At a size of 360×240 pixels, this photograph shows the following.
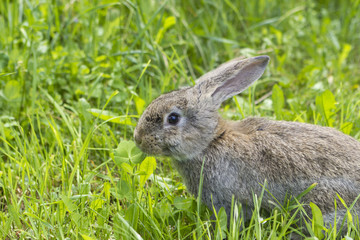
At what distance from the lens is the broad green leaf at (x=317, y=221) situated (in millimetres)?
3393

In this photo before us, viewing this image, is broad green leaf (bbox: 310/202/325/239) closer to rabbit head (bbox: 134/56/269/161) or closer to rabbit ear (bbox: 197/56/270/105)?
rabbit head (bbox: 134/56/269/161)

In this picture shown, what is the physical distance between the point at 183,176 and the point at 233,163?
16.0 inches

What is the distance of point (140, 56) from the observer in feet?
17.3

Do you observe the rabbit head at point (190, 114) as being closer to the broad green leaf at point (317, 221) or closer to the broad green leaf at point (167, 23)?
the broad green leaf at point (317, 221)

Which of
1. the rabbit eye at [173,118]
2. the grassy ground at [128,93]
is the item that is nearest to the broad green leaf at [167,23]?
the grassy ground at [128,93]

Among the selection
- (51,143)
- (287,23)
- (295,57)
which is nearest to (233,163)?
(51,143)

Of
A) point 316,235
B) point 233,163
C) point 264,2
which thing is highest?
point 264,2

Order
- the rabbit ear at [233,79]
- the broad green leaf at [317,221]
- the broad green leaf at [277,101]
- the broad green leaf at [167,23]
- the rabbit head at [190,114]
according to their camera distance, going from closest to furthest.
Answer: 1. the broad green leaf at [317,221]
2. the rabbit head at [190,114]
3. the rabbit ear at [233,79]
4. the broad green leaf at [277,101]
5. the broad green leaf at [167,23]

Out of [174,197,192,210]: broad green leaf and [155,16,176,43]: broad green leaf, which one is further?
[155,16,176,43]: broad green leaf

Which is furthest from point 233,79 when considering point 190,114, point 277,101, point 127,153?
point 127,153

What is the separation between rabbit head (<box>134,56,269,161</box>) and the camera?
12.6 feet

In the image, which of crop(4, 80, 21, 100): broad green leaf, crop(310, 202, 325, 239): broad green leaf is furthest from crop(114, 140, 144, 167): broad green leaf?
crop(4, 80, 21, 100): broad green leaf

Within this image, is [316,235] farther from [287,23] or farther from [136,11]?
[287,23]

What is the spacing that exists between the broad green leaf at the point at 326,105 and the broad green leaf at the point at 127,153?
5.66 feet
